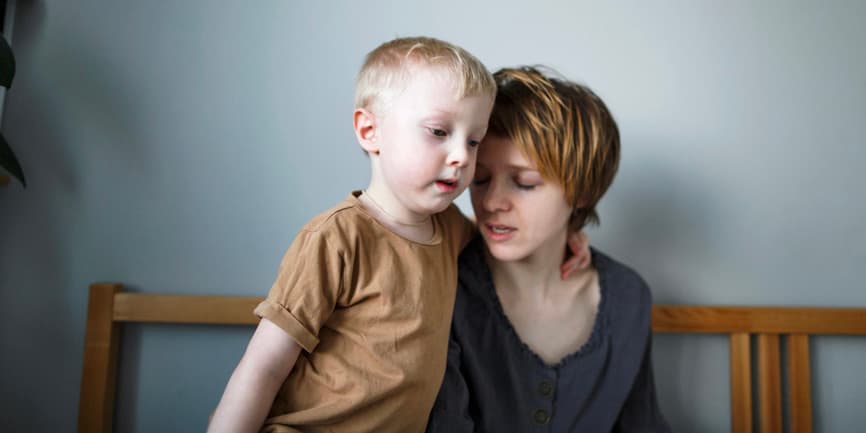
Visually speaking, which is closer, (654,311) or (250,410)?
(250,410)

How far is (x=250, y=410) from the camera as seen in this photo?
682 millimetres

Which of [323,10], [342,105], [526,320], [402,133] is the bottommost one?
[526,320]

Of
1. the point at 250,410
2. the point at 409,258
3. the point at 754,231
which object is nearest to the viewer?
the point at 250,410

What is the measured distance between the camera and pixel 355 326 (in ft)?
2.55

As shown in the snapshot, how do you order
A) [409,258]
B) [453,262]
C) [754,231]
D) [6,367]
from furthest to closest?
[754,231] → [6,367] → [453,262] → [409,258]

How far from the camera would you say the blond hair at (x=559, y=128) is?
0.92 metres

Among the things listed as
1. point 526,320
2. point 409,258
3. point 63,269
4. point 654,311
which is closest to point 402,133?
point 409,258

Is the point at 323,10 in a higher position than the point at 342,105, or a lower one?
higher

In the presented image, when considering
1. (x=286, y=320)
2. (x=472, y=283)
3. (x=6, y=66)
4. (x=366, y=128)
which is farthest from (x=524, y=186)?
(x=6, y=66)

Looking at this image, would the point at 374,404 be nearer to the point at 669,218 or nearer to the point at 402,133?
the point at 402,133

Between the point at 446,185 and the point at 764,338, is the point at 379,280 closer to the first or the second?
the point at 446,185

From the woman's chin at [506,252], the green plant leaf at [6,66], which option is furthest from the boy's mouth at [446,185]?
the green plant leaf at [6,66]

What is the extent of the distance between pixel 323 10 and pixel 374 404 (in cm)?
86

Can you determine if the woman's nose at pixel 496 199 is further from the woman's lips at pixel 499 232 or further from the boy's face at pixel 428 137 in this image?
the boy's face at pixel 428 137
